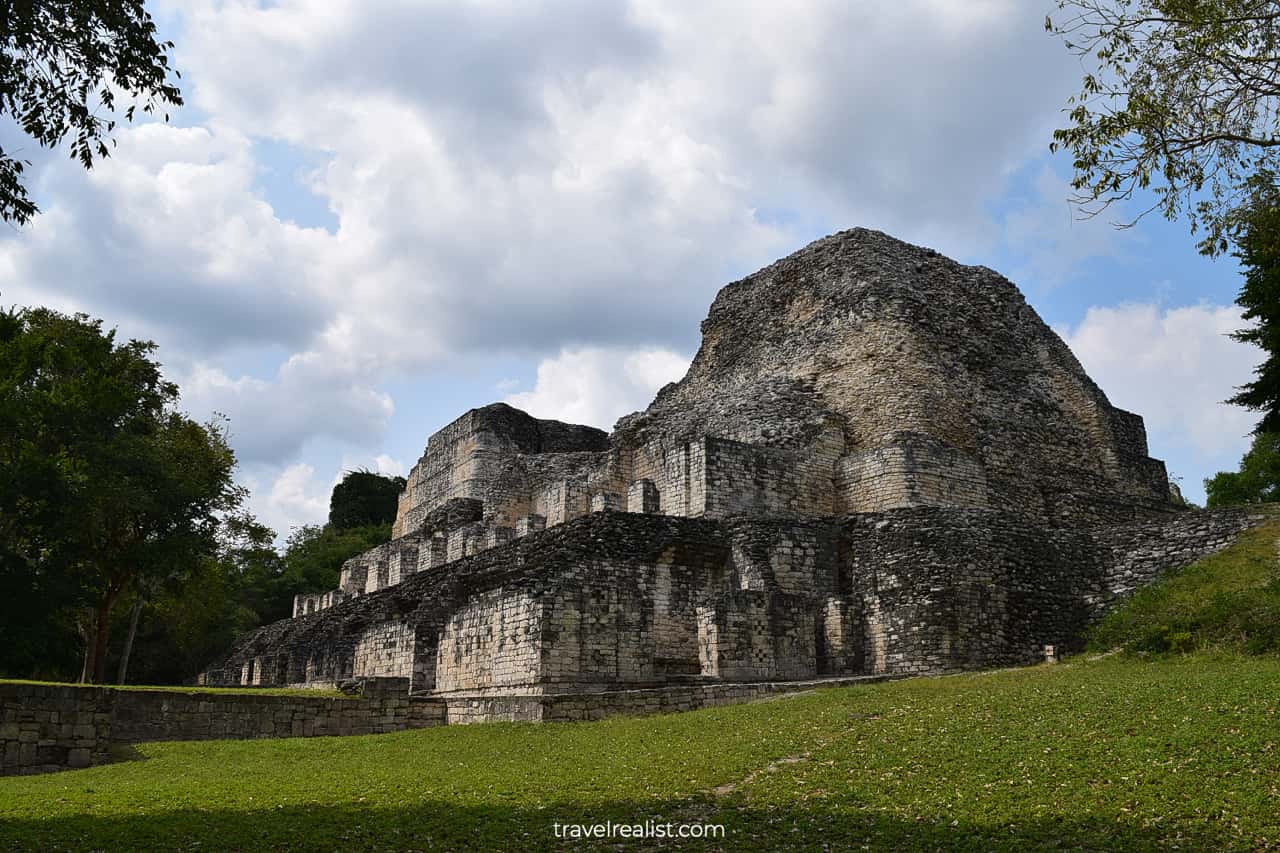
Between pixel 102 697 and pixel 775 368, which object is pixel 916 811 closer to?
pixel 102 697

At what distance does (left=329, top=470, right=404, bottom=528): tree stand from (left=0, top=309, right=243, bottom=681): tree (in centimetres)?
3276

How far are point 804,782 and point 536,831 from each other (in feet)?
8.41

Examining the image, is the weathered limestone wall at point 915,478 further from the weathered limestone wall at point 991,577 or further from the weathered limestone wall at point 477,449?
the weathered limestone wall at point 477,449

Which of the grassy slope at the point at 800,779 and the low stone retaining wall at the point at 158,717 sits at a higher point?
the low stone retaining wall at the point at 158,717

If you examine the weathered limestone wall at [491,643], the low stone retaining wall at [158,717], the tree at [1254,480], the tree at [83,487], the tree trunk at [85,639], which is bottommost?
the low stone retaining wall at [158,717]

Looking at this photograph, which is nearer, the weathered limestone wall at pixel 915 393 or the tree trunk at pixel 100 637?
the weathered limestone wall at pixel 915 393

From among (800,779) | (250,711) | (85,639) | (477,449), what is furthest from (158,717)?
(477,449)

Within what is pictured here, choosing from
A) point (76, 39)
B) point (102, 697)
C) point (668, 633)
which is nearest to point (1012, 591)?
point (668, 633)

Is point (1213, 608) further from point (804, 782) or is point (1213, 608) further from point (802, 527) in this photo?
point (804, 782)

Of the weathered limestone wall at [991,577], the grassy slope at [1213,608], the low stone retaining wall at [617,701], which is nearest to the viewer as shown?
the grassy slope at [1213,608]

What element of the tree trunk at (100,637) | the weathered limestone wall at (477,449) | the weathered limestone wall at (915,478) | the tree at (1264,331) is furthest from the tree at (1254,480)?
the tree trunk at (100,637)

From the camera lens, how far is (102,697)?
1412 centimetres

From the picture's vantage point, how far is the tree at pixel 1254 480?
34.2 meters

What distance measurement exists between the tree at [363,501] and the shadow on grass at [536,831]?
5287 centimetres
